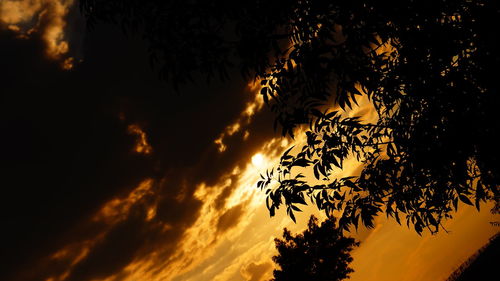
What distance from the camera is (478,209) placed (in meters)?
4.67

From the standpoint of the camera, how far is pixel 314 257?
3641 centimetres

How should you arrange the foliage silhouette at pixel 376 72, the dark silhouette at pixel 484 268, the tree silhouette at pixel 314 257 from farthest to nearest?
the tree silhouette at pixel 314 257, the dark silhouette at pixel 484 268, the foliage silhouette at pixel 376 72

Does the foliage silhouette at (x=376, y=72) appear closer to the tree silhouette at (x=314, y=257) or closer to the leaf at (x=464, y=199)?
the leaf at (x=464, y=199)

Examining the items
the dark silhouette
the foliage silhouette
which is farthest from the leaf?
the dark silhouette

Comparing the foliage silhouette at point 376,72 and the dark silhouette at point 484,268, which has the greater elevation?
the foliage silhouette at point 376,72

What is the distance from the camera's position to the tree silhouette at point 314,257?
35781 millimetres

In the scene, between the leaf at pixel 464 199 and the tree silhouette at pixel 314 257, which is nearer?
the leaf at pixel 464 199

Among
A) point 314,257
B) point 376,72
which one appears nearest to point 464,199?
point 376,72

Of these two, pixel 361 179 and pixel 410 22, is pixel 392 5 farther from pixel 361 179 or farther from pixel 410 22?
pixel 361 179

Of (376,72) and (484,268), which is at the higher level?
(376,72)

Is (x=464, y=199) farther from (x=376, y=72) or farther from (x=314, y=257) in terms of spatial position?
(x=314, y=257)

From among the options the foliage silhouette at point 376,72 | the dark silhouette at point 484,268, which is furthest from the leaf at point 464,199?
the dark silhouette at point 484,268

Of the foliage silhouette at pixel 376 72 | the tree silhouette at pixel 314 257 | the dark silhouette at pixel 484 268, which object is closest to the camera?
the foliage silhouette at pixel 376 72

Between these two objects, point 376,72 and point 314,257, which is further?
point 314,257
